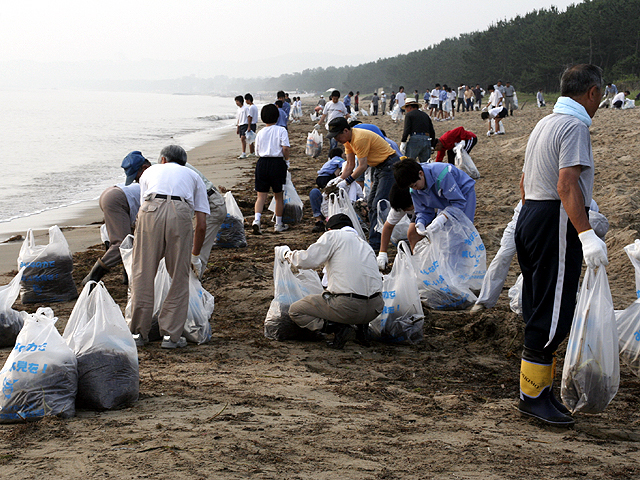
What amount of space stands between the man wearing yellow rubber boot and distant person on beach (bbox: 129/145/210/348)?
2204 mm

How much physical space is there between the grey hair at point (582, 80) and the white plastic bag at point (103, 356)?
2474 mm

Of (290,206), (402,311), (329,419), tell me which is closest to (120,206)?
(402,311)

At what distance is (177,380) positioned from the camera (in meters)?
3.40

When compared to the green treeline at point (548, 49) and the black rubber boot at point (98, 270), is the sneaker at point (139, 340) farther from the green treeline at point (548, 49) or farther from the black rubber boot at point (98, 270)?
the green treeline at point (548, 49)

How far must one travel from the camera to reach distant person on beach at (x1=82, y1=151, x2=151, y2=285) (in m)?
5.02

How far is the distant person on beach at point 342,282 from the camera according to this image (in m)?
4.01

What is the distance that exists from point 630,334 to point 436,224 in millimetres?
1954

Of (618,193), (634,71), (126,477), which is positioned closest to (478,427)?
(126,477)

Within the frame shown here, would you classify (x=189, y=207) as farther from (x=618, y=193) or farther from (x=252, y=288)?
(x=618, y=193)

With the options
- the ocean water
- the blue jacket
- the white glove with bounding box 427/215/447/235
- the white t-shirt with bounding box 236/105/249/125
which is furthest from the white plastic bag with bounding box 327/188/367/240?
the white t-shirt with bounding box 236/105/249/125

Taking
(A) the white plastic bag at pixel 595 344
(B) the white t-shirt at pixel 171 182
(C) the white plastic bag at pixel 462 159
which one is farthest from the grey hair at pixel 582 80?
(C) the white plastic bag at pixel 462 159

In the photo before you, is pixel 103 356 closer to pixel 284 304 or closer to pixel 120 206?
pixel 284 304

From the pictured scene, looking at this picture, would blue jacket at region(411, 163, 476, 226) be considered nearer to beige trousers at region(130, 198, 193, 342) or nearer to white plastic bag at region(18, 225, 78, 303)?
beige trousers at region(130, 198, 193, 342)

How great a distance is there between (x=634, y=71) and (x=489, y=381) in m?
41.9
